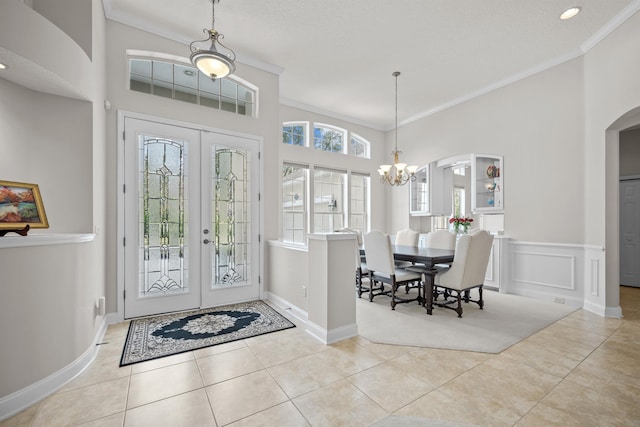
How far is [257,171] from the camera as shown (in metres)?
4.13

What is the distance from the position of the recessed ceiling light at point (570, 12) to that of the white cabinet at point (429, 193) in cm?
308

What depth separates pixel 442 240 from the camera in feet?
14.8

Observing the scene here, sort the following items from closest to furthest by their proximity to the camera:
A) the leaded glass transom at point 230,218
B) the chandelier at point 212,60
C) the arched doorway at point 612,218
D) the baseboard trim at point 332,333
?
the chandelier at point 212,60, the baseboard trim at point 332,333, the arched doorway at point 612,218, the leaded glass transom at point 230,218

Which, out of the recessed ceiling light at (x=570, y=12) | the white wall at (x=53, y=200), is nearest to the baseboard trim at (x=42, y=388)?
the white wall at (x=53, y=200)

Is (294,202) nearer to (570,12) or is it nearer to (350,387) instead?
(350,387)

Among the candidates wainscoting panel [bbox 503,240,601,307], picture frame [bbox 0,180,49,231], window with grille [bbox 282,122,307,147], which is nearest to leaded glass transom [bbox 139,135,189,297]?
picture frame [bbox 0,180,49,231]

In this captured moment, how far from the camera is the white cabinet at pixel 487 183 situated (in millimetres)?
4863

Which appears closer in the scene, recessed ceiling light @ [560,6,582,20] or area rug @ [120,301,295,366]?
area rug @ [120,301,295,366]

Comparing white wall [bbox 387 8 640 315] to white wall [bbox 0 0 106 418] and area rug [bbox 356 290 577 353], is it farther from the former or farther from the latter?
white wall [bbox 0 0 106 418]

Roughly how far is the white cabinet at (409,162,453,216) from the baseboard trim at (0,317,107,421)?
231 inches

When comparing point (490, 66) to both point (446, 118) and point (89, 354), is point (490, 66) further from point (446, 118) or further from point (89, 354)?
point (89, 354)

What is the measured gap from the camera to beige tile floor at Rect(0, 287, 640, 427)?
1698 mm

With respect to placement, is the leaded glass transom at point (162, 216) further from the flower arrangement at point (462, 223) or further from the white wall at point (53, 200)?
the flower arrangement at point (462, 223)

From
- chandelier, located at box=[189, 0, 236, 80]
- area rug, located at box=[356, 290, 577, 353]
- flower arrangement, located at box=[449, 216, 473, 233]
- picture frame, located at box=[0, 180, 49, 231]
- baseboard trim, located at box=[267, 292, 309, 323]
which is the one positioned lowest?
area rug, located at box=[356, 290, 577, 353]
